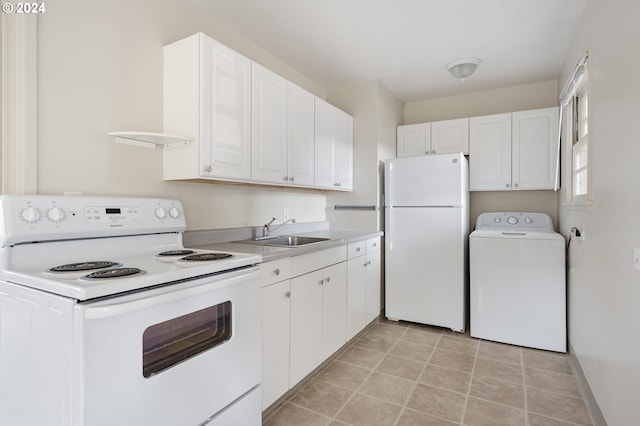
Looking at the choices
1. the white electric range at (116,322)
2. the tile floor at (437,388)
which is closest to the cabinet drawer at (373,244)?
the tile floor at (437,388)

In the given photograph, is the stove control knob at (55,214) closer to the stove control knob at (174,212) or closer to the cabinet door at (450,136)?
the stove control knob at (174,212)

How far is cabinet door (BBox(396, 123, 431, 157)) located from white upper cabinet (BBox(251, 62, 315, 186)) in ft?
4.82

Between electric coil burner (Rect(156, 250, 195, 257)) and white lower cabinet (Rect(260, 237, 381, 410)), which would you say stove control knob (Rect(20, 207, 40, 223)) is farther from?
white lower cabinet (Rect(260, 237, 381, 410))

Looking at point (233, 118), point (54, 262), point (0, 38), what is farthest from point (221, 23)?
point (54, 262)

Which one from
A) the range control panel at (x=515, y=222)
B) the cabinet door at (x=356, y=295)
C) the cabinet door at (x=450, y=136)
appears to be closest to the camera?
the cabinet door at (x=356, y=295)

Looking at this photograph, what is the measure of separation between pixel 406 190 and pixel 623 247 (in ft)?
6.49

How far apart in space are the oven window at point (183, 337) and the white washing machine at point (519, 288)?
2.43 m

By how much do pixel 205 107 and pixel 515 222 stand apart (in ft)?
10.3

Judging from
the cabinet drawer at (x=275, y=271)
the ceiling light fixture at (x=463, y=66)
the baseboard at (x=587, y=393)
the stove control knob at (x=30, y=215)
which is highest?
the ceiling light fixture at (x=463, y=66)

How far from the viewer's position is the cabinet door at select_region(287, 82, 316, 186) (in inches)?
98.3

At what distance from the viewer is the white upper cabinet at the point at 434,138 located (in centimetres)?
354

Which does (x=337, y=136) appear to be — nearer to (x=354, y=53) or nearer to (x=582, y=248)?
(x=354, y=53)

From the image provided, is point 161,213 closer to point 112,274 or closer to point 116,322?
point 112,274

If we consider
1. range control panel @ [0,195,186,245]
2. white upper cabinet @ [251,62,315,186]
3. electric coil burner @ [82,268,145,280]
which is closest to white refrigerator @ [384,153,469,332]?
white upper cabinet @ [251,62,315,186]
